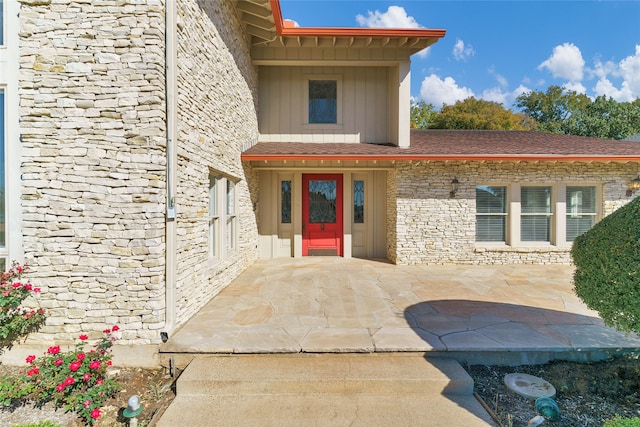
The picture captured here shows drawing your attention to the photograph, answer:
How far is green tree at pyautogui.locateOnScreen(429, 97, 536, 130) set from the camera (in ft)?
72.2

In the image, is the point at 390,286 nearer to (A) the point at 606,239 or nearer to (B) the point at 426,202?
(B) the point at 426,202

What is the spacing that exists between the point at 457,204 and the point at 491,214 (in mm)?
1020

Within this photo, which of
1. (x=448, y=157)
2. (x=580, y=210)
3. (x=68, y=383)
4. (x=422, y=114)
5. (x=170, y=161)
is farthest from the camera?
(x=422, y=114)

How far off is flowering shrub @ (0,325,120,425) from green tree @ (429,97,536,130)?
2442cm

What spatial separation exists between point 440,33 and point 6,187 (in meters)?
8.57

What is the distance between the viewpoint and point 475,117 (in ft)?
72.4

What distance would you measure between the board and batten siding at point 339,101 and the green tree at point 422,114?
1713 centimetres

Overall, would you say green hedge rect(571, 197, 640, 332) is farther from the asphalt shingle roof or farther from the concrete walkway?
the asphalt shingle roof

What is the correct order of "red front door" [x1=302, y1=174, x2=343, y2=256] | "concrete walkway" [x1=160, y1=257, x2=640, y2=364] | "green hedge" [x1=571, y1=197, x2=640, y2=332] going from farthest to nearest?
"red front door" [x1=302, y1=174, x2=343, y2=256] < "concrete walkway" [x1=160, y1=257, x2=640, y2=364] < "green hedge" [x1=571, y1=197, x2=640, y2=332]

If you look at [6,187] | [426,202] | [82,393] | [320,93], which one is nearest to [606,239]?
[426,202]

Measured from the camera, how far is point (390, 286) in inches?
220

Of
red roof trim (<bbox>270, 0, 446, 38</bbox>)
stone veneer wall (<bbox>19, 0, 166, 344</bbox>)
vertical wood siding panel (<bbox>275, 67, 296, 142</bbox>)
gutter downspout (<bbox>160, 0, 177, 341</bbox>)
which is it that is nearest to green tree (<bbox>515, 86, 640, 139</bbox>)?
red roof trim (<bbox>270, 0, 446, 38</bbox>)

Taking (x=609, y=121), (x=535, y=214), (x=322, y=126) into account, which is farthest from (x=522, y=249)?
(x=609, y=121)

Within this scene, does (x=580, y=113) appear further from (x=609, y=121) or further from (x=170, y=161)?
(x=170, y=161)
